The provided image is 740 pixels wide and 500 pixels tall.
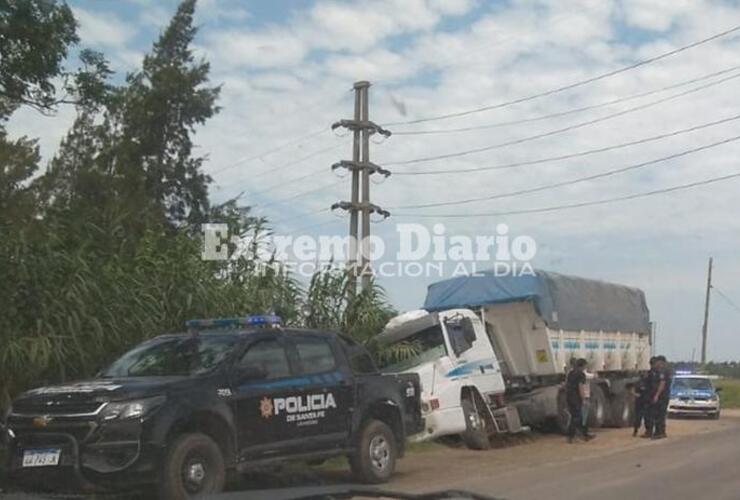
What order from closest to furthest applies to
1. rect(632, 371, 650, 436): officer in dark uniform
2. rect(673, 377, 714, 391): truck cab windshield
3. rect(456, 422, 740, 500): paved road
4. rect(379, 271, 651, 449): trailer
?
1. rect(456, 422, 740, 500): paved road
2. rect(379, 271, 651, 449): trailer
3. rect(632, 371, 650, 436): officer in dark uniform
4. rect(673, 377, 714, 391): truck cab windshield

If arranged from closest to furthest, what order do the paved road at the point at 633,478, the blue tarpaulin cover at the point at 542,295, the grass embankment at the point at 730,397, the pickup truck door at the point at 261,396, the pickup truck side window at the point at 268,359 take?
the pickup truck door at the point at 261,396 → the pickup truck side window at the point at 268,359 → the paved road at the point at 633,478 → the blue tarpaulin cover at the point at 542,295 → the grass embankment at the point at 730,397

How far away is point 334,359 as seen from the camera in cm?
1259

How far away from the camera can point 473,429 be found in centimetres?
1775

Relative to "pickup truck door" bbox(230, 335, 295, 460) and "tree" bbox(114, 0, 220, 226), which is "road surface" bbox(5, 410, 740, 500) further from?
"tree" bbox(114, 0, 220, 226)

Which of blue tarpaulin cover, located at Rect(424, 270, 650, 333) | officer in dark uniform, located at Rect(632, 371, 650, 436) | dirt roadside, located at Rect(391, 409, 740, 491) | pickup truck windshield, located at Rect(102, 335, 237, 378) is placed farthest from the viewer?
officer in dark uniform, located at Rect(632, 371, 650, 436)

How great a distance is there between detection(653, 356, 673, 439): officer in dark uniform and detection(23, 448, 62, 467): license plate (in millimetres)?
14223

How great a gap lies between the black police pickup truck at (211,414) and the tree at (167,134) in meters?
20.3

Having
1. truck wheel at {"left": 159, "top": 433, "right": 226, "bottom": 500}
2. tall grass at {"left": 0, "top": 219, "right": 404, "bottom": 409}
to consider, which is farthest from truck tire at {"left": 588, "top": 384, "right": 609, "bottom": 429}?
truck wheel at {"left": 159, "top": 433, "right": 226, "bottom": 500}

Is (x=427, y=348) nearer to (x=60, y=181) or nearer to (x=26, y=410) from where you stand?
(x=26, y=410)

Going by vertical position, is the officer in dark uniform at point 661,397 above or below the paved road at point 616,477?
above

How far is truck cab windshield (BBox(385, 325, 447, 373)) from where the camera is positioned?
57.7 feet

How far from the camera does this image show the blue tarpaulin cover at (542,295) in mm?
20484

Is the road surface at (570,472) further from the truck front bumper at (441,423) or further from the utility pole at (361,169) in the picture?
the utility pole at (361,169)

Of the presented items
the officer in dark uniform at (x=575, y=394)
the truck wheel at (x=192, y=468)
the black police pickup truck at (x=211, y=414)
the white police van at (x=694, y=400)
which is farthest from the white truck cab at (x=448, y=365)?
the white police van at (x=694, y=400)
